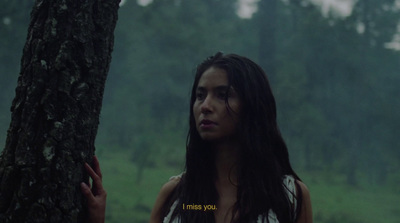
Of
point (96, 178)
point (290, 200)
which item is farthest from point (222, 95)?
point (96, 178)

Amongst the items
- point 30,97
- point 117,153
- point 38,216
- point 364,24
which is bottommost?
point 38,216

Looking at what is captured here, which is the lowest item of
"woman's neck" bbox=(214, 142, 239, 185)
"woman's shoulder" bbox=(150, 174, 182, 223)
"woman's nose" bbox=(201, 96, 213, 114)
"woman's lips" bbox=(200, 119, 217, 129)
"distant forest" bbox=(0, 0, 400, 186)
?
"woman's shoulder" bbox=(150, 174, 182, 223)

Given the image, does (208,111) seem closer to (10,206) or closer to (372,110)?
(10,206)

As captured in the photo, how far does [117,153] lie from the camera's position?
29109 mm

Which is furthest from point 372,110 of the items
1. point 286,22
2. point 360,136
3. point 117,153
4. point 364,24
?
point 117,153

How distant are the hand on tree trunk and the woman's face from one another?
517 mm

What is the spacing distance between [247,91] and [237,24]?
31.0m

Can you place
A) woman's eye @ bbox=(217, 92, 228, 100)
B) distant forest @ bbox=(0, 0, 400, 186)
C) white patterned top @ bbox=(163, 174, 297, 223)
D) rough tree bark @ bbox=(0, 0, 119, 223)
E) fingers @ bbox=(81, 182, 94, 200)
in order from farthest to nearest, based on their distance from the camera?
distant forest @ bbox=(0, 0, 400, 186) → woman's eye @ bbox=(217, 92, 228, 100) → white patterned top @ bbox=(163, 174, 297, 223) → fingers @ bbox=(81, 182, 94, 200) → rough tree bark @ bbox=(0, 0, 119, 223)

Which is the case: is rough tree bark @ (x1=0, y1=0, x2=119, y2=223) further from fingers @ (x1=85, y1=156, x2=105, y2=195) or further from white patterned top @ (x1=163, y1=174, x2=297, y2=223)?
white patterned top @ (x1=163, y1=174, x2=297, y2=223)

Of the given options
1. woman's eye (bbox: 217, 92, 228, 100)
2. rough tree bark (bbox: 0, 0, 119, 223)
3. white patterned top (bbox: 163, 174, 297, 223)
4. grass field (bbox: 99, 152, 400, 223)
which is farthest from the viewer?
grass field (bbox: 99, 152, 400, 223)

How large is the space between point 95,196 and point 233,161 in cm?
68

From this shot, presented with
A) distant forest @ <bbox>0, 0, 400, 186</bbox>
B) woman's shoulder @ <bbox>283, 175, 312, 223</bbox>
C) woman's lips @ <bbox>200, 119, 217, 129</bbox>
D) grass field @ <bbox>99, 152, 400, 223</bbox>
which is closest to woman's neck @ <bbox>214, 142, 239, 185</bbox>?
woman's lips @ <bbox>200, 119, 217, 129</bbox>

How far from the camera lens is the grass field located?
17.1 metres

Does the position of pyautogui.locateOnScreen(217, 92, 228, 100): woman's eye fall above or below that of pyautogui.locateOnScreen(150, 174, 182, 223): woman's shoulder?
above
